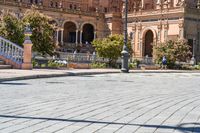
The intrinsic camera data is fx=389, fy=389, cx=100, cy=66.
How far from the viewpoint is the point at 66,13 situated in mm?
61531

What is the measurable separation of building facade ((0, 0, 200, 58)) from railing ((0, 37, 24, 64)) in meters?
29.7

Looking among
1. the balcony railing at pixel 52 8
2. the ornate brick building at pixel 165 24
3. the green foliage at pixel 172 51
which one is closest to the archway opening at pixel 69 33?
the balcony railing at pixel 52 8

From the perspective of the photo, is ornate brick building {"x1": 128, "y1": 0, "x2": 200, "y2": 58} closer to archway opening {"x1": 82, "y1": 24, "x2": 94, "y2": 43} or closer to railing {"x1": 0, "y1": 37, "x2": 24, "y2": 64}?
archway opening {"x1": 82, "y1": 24, "x2": 94, "y2": 43}

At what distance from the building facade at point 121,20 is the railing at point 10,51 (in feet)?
97.4

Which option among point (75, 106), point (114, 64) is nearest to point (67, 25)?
point (114, 64)

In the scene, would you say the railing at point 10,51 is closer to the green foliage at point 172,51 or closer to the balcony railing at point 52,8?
the green foliage at point 172,51

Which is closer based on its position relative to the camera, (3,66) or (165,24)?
(3,66)

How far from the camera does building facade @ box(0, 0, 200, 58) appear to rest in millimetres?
56656

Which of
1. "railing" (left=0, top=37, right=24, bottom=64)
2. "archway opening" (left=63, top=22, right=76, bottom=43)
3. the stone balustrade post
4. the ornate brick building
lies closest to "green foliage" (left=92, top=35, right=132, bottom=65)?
the ornate brick building

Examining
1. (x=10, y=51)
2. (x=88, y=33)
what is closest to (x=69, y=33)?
(x=88, y=33)

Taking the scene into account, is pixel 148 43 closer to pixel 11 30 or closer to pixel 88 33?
pixel 88 33

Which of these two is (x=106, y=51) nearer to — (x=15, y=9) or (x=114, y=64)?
(x=114, y=64)

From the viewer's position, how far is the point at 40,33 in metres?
31.4

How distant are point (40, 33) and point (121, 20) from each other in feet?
124
